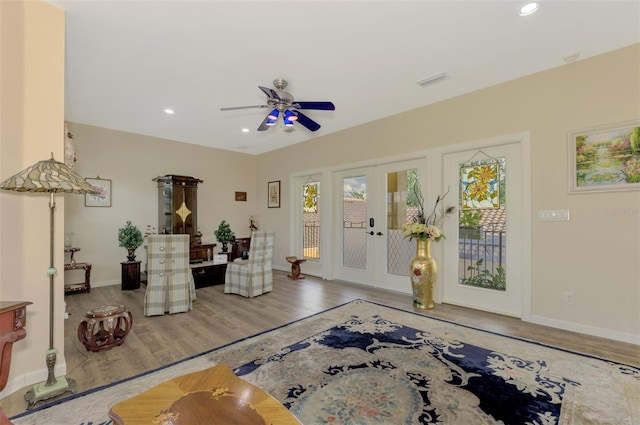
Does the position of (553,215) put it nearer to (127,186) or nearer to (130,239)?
(130,239)

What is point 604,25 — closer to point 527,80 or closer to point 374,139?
point 527,80

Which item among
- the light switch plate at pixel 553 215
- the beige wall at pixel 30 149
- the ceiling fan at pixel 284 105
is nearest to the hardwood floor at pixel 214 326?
the beige wall at pixel 30 149

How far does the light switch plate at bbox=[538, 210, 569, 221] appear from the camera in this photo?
10.2 feet

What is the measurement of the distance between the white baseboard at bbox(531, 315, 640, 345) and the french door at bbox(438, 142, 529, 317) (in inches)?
9.4

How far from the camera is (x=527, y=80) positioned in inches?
131

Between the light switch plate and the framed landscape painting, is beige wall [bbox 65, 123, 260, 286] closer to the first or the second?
the light switch plate

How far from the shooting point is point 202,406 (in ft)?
4.08

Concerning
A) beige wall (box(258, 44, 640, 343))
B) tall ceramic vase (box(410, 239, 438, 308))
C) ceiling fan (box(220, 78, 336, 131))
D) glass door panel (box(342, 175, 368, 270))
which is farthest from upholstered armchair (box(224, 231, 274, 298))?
beige wall (box(258, 44, 640, 343))

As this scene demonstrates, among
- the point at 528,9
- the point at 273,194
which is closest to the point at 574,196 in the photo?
the point at 528,9

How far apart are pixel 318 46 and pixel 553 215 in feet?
10.2

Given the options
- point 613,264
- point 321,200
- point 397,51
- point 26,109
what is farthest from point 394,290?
point 26,109

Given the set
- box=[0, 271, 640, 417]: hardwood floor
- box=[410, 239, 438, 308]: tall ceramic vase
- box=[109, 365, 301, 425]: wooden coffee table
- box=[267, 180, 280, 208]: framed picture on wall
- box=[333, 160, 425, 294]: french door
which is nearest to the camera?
box=[109, 365, 301, 425]: wooden coffee table

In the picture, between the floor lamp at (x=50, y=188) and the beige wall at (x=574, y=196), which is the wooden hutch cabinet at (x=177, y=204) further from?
the beige wall at (x=574, y=196)

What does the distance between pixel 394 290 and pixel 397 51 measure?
3.45 metres
